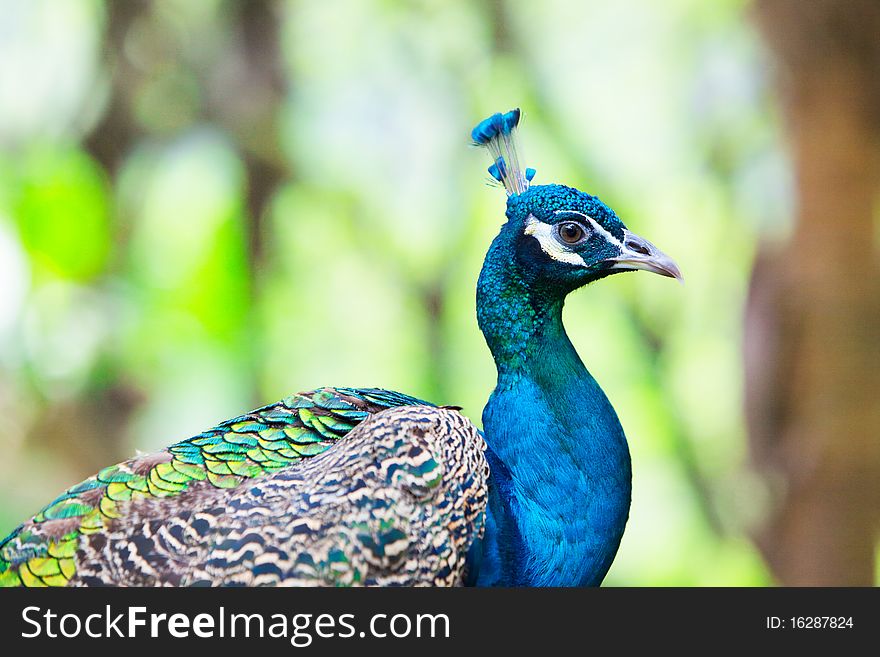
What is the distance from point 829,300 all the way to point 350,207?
3274mm

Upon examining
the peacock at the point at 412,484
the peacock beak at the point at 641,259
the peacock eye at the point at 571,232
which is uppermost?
the peacock eye at the point at 571,232

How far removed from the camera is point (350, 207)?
6844 millimetres

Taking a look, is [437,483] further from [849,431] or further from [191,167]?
[191,167]

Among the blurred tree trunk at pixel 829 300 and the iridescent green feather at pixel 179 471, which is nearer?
the iridescent green feather at pixel 179 471

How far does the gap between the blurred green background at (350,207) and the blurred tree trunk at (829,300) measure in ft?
1.64

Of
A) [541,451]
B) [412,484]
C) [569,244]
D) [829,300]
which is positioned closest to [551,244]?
[569,244]

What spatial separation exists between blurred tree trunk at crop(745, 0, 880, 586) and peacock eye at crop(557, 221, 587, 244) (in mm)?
2498

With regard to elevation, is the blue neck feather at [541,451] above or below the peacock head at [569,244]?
below

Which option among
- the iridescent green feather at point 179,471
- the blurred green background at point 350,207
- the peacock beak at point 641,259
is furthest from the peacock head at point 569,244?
the blurred green background at point 350,207

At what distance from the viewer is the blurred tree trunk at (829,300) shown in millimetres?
4668

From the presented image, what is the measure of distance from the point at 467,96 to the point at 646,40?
1422mm

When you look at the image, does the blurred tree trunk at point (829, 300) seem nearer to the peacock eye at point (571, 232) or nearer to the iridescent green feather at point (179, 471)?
the peacock eye at point (571, 232)

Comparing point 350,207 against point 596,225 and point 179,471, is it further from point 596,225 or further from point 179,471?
point 179,471

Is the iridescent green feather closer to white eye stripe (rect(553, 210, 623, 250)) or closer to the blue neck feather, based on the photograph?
the blue neck feather
